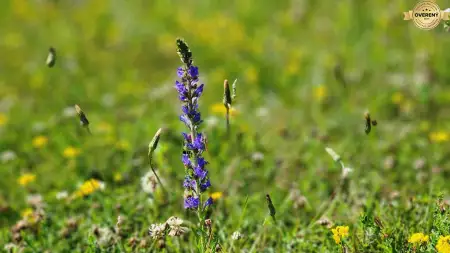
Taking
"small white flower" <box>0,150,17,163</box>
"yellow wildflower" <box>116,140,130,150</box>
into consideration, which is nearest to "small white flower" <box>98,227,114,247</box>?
"yellow wildflower" <box>116,140,130,150</box>

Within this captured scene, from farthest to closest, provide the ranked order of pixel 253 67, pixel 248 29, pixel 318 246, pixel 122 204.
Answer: pixel 248 29
pixel 253 67
pixel 122 204
pixel 318 246

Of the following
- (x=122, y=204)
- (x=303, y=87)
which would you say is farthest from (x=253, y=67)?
(x=122, y=204)

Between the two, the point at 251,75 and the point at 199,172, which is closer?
the point at 199,172

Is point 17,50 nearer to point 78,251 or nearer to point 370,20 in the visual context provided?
point 370,20

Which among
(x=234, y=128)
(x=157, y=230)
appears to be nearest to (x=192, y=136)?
→ (x=157, y=230)

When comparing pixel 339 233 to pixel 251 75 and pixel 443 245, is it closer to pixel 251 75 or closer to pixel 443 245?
pixel 443 245

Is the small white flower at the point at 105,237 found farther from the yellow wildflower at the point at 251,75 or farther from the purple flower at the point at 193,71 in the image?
the yellow wildflower at the point at 251,75
